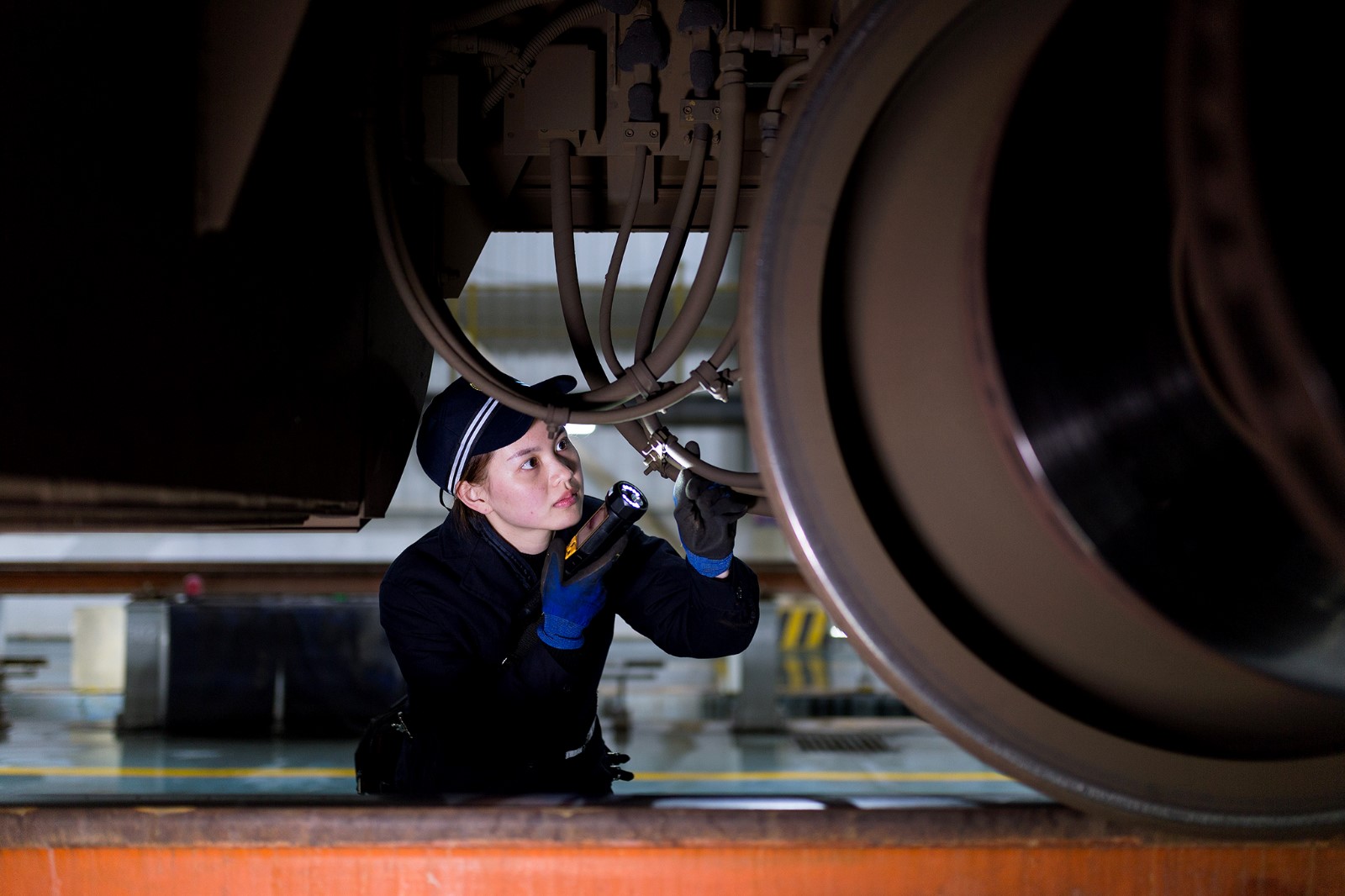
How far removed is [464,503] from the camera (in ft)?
5.54

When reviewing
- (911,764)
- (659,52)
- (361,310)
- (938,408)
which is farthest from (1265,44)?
(911,764)

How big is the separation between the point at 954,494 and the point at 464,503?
1.07 m

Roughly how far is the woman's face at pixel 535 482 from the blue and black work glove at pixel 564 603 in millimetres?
68

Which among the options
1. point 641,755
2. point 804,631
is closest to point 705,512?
point 641,755

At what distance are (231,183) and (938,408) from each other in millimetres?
820

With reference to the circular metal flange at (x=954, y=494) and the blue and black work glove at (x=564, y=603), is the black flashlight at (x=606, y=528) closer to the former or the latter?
the blue and black work glove at (x=564, y=603)

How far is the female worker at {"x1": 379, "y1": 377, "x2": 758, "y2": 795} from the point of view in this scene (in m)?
1.45

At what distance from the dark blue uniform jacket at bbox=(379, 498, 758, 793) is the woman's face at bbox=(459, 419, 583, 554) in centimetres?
5

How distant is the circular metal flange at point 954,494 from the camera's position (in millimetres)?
811

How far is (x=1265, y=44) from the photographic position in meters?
0.69

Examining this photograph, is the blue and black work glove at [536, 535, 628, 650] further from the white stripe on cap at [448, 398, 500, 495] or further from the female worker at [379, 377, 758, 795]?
the white stripe on cap at [448, 398, 500, 495]

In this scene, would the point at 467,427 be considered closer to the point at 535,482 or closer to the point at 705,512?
the point at 535,482

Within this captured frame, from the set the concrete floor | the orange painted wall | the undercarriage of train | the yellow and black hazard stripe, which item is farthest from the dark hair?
the yellow and black hazard stripe

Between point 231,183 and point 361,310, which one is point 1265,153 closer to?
point 231,183
